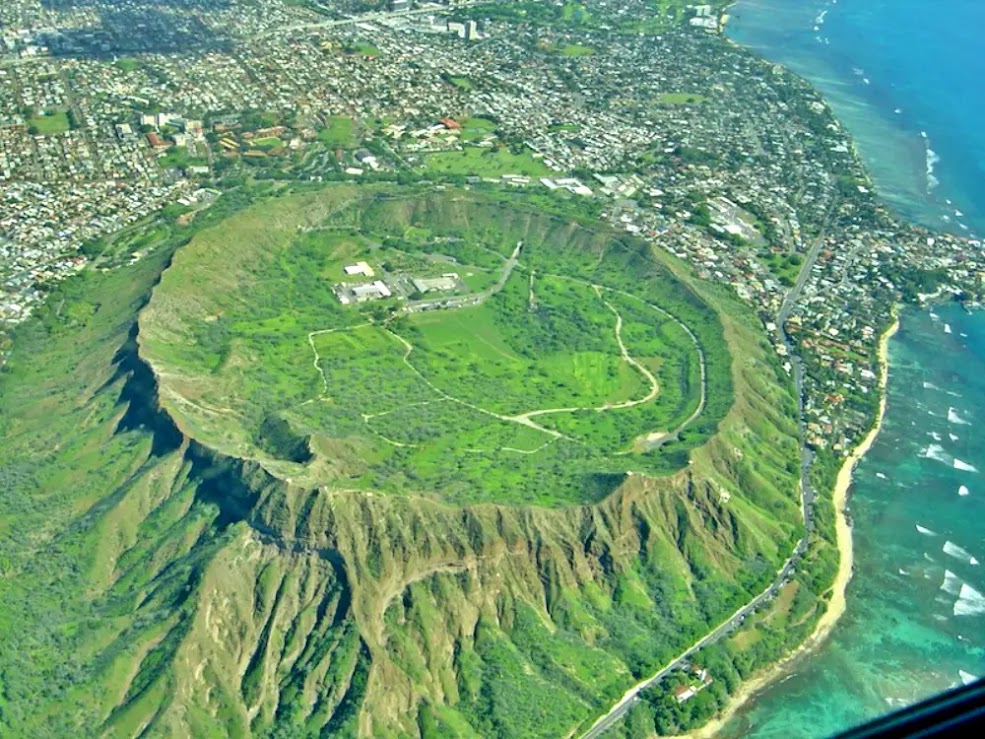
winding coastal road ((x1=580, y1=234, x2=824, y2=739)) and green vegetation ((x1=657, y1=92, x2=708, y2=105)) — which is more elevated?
winding coastal road ((x1=580, y1=234, x2=824, y2=739))

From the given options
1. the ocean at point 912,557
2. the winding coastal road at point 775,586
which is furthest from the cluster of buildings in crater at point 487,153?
the ocean at point 912,557

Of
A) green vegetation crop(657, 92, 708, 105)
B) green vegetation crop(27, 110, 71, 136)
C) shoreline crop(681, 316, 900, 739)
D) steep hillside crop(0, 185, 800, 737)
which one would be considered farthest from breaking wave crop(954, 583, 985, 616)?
green vegetation crop(27, 110, 71, 136)

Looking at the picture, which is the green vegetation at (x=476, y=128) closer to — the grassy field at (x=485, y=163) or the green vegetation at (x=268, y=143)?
the grassy field at (x=485, y=163)

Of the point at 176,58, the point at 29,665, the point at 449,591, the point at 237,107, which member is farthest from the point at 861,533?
the point at 176,58

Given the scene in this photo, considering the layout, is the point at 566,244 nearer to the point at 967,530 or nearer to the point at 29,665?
the point at 967,530

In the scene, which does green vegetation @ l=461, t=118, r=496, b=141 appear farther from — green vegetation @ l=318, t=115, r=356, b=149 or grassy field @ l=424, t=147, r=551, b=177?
green vegetation @ l=318, t=115, r=356, b=149

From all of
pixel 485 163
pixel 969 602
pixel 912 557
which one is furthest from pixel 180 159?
pixel 969 602
